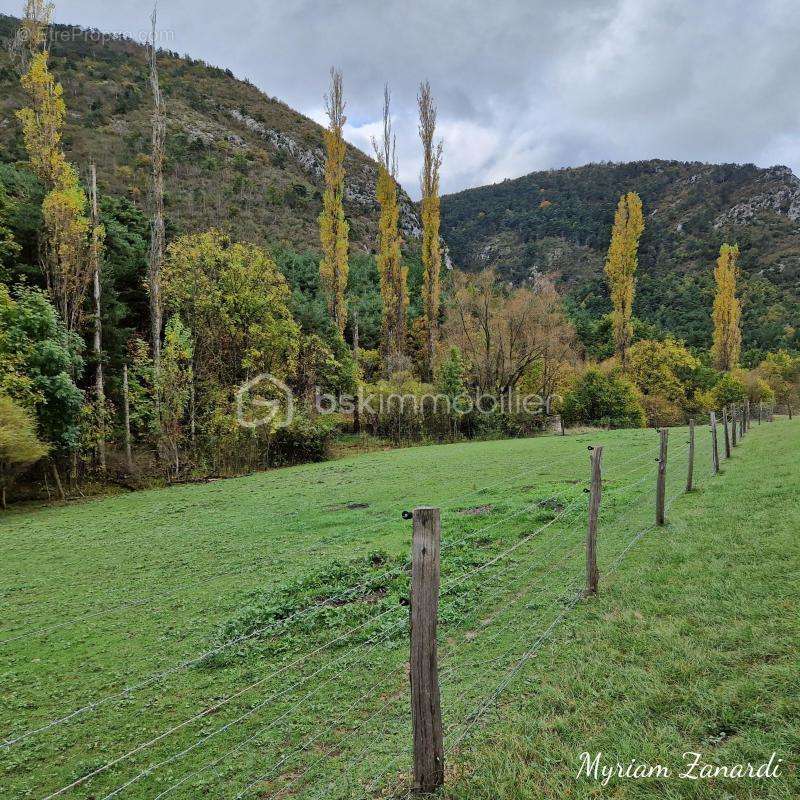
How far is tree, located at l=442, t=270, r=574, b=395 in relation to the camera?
28.4 meters

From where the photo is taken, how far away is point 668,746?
261cm

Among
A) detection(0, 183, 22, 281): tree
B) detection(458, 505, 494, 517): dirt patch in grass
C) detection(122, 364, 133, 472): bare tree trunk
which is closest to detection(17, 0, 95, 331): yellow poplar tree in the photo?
detection(0, 183, 22, 281): tree

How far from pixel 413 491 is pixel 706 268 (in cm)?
6112

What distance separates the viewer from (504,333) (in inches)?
1139

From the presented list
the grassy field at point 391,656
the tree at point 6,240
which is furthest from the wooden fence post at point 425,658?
the tree at point 6,240

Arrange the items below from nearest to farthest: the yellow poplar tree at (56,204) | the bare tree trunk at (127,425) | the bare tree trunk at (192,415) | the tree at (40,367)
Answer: the tree at (40,367) → the yellow poplar tree at (56,204) → the bare tree trunk at (127,425) → the bare tree trunk at (192,415)

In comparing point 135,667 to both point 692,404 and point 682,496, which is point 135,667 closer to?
point 682,496

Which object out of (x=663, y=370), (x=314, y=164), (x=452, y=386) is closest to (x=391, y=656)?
(x=452, y=386)

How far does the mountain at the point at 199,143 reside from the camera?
36719 mm

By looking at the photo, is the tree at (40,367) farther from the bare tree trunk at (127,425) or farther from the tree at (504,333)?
the tree at (504,333)

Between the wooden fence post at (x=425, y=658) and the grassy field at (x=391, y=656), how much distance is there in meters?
0.16

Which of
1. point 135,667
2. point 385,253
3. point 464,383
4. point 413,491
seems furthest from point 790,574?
point 385,253

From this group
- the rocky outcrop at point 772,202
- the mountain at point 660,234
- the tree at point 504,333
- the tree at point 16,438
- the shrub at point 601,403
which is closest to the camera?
the tree at point 16,438

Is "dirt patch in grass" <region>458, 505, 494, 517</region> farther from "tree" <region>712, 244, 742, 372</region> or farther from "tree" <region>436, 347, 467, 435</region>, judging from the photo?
Result: "tree" <region>712, 244, 742, 372</region>
